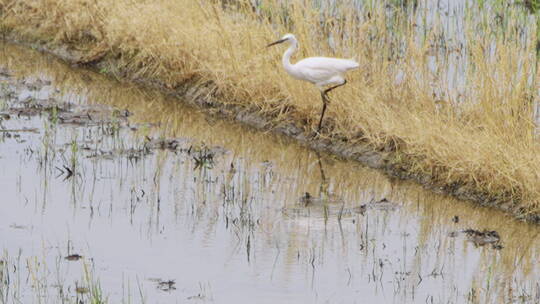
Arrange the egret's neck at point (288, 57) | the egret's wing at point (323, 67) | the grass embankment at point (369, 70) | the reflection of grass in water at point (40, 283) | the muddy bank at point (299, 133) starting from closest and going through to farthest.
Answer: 1. the reflection of grass in water at point (40, 283)
2. the muddy bank at point (299, 133)
3. the grass embankment at point (369, 70)
4. the egret's wing at point (323, 67)
5. the egret's neck at point (288, 57)

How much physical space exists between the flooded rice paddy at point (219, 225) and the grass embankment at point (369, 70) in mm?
374

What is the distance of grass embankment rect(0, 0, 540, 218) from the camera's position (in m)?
10.3

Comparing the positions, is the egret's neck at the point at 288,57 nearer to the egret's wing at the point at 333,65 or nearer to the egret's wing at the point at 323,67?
the egret's wing at the point at 323,67

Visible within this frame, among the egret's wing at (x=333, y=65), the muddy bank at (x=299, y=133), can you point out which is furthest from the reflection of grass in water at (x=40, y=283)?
the egret's wing at (x=333, y=65)

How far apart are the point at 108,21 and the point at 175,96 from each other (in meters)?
1.66

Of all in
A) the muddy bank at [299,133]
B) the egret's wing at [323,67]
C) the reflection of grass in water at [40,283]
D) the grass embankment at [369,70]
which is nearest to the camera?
the reflection of grass in water at [40,283]

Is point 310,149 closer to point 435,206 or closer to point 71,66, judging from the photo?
point 435,206

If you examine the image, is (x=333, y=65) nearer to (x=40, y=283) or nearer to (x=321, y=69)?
(x=321, y=69)

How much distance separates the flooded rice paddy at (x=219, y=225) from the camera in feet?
25.7

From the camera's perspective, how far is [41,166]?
35.3ft

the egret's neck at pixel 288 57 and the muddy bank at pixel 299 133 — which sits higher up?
the egret's neck at pixel 288 57

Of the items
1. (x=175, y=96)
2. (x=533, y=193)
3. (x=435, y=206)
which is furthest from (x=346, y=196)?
(x=175, y=96)

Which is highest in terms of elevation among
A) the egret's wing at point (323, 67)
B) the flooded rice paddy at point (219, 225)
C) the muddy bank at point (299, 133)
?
the egret's wing at point (323, 67)

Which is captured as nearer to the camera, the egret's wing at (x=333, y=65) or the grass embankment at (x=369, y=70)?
the grass embankment at (x=369, y=70)
